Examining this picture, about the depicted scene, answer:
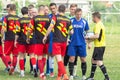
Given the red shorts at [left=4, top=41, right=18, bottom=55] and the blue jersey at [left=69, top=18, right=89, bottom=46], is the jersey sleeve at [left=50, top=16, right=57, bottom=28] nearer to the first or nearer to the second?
the blue jersey at [left=69, top=18, right=89, bottom=46]

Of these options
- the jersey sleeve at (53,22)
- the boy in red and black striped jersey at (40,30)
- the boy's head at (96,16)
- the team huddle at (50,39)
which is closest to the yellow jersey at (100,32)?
the team huddle at (50,39)

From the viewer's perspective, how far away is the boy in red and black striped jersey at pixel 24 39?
1505 cm

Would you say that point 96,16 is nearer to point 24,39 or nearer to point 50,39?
point 50,39

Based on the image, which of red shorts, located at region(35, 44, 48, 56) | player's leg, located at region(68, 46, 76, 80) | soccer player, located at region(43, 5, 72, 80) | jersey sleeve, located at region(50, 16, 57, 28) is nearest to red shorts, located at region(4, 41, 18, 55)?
red shorts, located at region(35, 44, 48, 56)

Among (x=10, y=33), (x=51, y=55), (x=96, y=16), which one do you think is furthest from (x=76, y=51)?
(x=10, y=33)

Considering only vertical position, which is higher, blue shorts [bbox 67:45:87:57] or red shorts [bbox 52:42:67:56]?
red shorts [bbox 52:42:67:56]

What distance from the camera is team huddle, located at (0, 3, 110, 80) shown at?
13.8m

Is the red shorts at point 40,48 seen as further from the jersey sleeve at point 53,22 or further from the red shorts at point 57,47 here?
the jersey sleeve at point 53,22

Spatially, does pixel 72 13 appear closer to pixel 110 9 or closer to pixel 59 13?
pixel 59 13

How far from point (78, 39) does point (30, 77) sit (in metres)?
1.83

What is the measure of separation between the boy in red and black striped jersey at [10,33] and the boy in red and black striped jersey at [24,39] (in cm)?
27

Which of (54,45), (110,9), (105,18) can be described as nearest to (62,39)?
(54,45)

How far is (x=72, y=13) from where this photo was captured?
1518 cm

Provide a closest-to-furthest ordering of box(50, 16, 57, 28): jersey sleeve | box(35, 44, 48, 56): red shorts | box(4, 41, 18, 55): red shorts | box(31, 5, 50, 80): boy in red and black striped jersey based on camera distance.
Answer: box(50, 16, 57, 28): jersey sleeve
box(31, 5, 50, 80): boy in red and black striped jersey
box(35, 44, 48, 56): red shorts
box(4, 41, 18, 55): red shorts
